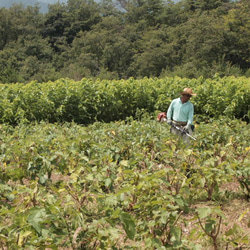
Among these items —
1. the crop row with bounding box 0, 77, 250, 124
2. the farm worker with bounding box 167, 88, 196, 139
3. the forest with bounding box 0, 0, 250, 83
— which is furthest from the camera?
the forest with bounding box 0, 0, 250, 83

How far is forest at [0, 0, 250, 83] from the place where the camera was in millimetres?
29422

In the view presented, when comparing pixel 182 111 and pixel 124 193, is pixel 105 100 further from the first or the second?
pixel 124 193

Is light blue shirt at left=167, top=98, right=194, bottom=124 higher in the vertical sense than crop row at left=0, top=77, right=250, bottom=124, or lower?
higher

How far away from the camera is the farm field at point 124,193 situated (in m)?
2.43

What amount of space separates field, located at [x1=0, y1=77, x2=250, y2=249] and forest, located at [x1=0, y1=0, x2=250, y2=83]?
2172 centimetres

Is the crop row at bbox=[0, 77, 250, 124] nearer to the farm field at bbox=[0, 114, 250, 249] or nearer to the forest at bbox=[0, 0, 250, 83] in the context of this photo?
the farm field at bbox=[0, 114, 250, 249]

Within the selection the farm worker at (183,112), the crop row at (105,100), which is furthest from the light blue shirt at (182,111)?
the crop row at (105,100)

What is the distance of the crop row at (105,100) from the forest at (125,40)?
15.3 m

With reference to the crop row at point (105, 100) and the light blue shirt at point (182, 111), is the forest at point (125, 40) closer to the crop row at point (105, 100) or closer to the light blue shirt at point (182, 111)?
the crop row at point (105, 100)

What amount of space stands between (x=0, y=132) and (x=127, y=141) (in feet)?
9.51

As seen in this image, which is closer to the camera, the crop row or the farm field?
the farm field

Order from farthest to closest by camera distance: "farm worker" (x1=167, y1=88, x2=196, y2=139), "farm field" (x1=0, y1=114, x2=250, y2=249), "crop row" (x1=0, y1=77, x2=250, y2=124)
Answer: "crop row" (x1=0, y1=77, x2=250, y2=124) → "farm worker" (x1=167, y1=88, x2=196, y2=139) → "farm field" (x1=0, y1=114, x2=250, y2=249)

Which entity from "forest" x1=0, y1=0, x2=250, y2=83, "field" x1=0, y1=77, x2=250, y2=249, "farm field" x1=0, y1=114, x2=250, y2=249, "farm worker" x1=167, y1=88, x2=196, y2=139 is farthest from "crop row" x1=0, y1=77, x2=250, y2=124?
"forest" x1=0, y1=0, x2=250, y2=83

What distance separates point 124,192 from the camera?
2543 mm
